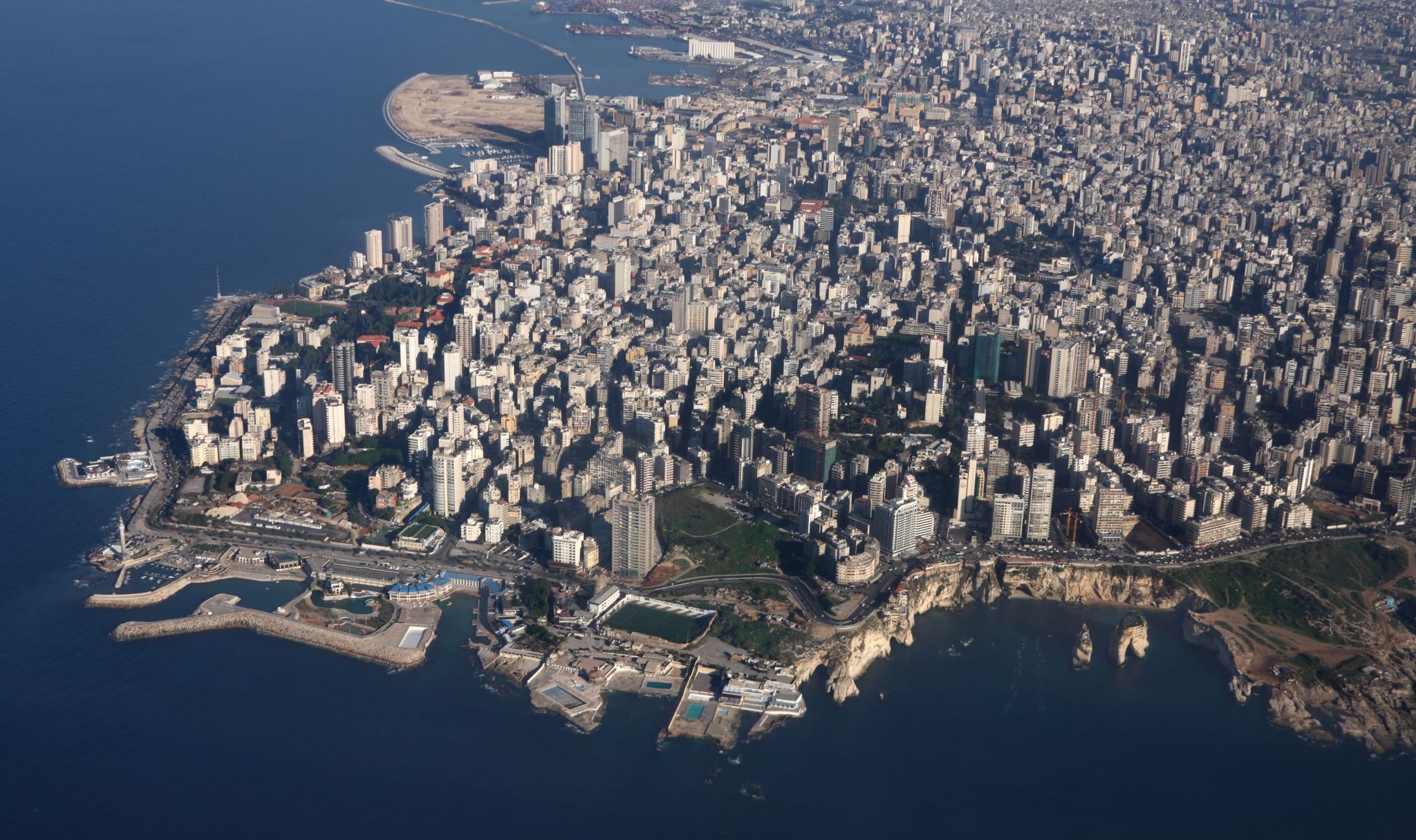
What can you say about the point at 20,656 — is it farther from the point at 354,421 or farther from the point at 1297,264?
the point at 1297,264

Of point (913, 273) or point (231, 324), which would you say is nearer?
point (231, 324)

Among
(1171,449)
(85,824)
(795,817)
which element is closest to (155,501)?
(85,824)

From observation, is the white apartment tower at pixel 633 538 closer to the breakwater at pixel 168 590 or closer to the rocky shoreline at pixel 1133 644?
the rocky shoreline at pixel 1133 644

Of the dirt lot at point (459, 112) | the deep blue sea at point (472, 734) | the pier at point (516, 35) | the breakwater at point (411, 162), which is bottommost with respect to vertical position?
the deep blue sea at point (472, 734)

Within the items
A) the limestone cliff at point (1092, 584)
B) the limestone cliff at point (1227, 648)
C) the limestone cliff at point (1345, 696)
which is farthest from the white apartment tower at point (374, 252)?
the limestone cliff at point (1345, 696)

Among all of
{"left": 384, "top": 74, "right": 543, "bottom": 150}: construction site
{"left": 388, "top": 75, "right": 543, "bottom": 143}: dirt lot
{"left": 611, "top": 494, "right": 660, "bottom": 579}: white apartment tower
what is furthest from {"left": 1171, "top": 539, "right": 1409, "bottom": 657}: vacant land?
{"left": 388, "top": 75, "right": 543, "bottom": 143}: dirt lot

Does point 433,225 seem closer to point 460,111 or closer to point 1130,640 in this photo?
point 460,111
